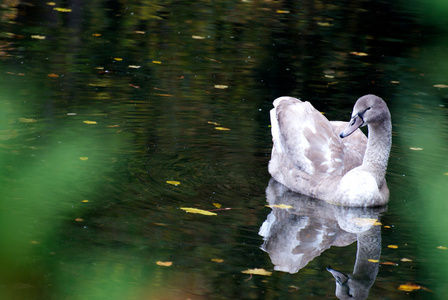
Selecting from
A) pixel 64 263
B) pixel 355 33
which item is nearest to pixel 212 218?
pixel 64 263

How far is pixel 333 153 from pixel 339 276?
7.63 ft

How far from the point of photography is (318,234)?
719 cm

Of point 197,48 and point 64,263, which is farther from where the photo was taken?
point 197,48

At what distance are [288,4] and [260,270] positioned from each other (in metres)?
13.8

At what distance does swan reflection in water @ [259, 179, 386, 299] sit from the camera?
639 cm

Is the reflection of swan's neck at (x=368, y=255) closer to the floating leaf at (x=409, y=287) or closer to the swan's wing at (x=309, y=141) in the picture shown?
the floating leaf at (x=409, y=287)

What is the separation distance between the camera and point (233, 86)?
38.9 feet

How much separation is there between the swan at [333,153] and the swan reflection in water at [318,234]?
13 cm

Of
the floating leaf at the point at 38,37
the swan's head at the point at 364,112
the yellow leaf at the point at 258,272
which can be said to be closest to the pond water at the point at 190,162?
the yellow leaf at the point at 258,272

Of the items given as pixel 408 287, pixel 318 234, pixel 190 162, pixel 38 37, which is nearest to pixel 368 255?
pixel 318 234

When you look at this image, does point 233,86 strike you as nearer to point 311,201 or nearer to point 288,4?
point 311,201

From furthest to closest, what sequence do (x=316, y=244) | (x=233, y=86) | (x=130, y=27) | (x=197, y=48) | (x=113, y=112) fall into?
(x=130, y=27)
(x=197, y=48)
(x=233, y=86)
(x=113, y=112)
(x=316, y=244)

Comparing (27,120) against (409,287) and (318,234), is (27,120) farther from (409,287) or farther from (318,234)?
(409,287)

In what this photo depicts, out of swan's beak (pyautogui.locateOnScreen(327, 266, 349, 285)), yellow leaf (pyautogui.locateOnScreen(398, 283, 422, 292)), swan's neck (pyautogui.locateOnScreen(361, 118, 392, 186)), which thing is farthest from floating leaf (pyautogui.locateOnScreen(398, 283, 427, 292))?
swan's neck (pyautogui.locateOnScreen(361, 118, 392, 186))
